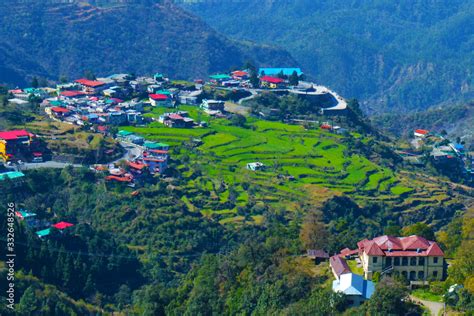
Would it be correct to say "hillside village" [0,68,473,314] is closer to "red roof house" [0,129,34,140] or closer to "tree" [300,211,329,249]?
"red roof house" [0,129,34,140]

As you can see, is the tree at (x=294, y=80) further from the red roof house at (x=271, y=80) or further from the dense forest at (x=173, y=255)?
the dense forest at (x=173, y=255)

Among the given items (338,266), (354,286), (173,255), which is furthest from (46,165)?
(354,286)

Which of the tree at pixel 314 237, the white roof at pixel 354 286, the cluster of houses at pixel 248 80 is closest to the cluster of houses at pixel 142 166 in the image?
the tree at pixel 314 237

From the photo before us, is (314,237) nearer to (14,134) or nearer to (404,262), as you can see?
(404,262)

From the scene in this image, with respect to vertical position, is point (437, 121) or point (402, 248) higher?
point (402, 248)

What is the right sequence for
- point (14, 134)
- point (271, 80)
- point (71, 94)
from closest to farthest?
point (14, 134), point (71, 94), point (271, 80)

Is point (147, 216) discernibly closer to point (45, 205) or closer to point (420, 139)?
point (45, 205)
